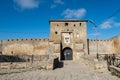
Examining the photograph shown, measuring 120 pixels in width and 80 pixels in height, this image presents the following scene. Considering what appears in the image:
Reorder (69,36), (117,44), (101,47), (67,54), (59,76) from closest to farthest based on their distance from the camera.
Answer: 1. (59,76)
2. (67,54)
3. (69,36)
4. (117,44)
5. (101,47)

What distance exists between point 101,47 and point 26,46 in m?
14.5

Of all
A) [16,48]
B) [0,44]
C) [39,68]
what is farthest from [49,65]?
[0,44]

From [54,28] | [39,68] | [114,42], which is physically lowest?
[39,68]

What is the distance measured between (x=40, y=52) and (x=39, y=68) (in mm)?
18055

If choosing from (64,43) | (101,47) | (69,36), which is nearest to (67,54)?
(64,43)

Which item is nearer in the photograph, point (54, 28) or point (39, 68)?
point (39, 68)

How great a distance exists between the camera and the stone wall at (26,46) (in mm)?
30188

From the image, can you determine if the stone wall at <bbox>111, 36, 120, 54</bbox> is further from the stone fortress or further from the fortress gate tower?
the fortress gate tower

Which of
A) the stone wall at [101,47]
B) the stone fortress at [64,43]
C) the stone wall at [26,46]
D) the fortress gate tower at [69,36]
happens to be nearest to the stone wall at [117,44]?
the stone fortress at [64,43]

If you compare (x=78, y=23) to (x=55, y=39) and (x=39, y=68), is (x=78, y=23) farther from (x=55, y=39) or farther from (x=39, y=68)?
(x=39, y=68)

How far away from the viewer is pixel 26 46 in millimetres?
30609

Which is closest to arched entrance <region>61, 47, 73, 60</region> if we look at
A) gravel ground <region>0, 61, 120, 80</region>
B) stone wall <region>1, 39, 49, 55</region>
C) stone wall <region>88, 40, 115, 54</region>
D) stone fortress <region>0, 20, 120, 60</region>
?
stone fortress <region>0, 20, 120, 60</region>

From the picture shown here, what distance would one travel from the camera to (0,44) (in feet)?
104

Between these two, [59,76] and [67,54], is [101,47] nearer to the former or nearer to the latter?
[67,54]
